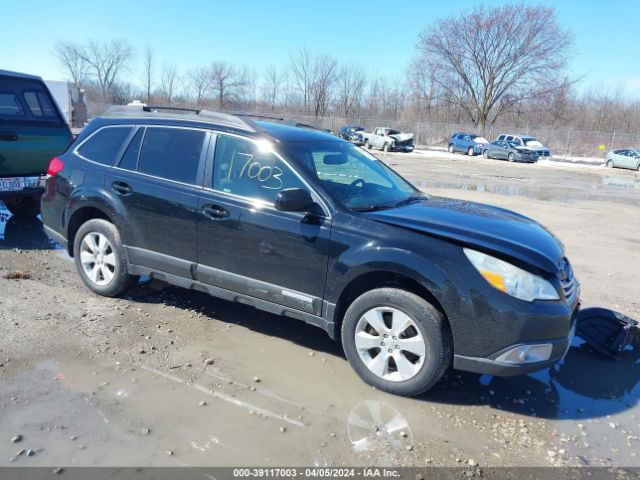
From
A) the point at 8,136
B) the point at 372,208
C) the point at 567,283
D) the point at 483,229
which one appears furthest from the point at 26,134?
the point at 567,283

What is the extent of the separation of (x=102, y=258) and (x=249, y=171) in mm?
1925

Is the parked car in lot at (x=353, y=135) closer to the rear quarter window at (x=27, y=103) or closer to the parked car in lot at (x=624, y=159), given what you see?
the parked car in lot at (x=624, y=159)

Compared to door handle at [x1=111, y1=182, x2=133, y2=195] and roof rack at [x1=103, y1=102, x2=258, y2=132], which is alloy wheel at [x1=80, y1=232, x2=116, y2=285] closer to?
door handle at [x1=111, y1=182, x2=133, y2=195]

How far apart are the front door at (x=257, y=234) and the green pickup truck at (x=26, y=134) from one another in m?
4.17

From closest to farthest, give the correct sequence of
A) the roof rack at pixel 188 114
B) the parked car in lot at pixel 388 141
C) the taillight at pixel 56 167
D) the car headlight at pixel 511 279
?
the car headlight at pixel 511 279, the roof rack at pixel 188 114, the taillight at pixel 56 167, the parked car in lot at pixel 388 141

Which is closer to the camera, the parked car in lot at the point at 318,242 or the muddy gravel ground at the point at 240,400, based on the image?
the muddy gravel ground at the point at 240,400

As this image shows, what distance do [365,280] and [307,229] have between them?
58cm

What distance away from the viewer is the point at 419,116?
64.3 meters

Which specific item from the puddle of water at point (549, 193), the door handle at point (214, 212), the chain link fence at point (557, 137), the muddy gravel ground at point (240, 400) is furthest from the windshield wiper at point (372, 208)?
the chain link fence at point (557, 137)

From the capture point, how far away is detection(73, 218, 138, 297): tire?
504cm

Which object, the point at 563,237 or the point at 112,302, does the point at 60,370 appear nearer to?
the point at 112,302

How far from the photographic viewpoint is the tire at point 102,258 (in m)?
5.04

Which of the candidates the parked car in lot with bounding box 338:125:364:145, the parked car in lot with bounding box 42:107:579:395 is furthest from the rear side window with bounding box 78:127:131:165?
the parked car in lot with bounding box 338:125:364:145

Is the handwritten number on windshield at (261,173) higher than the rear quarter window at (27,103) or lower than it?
lower
